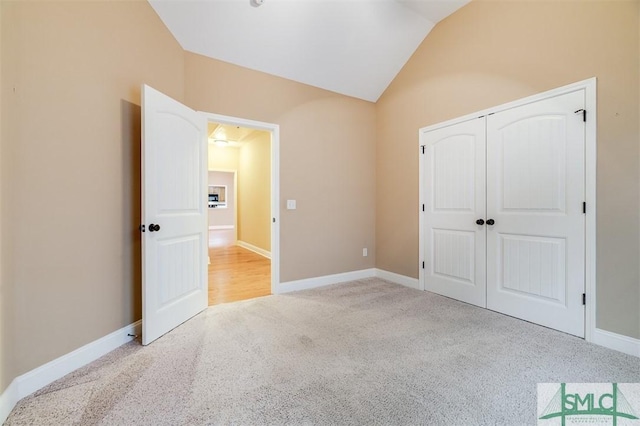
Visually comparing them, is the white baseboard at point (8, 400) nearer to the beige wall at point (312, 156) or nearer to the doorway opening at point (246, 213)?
the doorway opening at point (246, 213)

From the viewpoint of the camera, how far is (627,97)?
206cm

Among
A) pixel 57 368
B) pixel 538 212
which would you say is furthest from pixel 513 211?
pixel 57 368

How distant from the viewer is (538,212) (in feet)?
8.48

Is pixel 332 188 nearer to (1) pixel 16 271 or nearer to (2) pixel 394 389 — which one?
(2) pixel 394 389

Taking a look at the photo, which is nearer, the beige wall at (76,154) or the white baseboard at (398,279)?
the beige wall at (76,154)

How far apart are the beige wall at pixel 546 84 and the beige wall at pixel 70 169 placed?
123 inches

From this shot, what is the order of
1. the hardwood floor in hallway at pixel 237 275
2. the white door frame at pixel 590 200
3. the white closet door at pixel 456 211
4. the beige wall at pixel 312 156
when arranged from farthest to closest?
the hardwood floor in hallway at pixel 237 275 < the beige wall at pixel 312 156 < the white closet door at pixel 456 211 < the white door frame at pixel 590 200

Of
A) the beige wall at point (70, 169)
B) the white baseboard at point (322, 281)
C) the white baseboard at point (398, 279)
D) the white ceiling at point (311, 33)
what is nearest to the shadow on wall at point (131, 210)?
the beige wall at point (70, 169)

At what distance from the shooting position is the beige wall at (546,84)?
6.79 feet

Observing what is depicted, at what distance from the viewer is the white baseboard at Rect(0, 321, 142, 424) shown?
1.50 meters

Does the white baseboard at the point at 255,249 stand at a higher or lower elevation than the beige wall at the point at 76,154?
lower

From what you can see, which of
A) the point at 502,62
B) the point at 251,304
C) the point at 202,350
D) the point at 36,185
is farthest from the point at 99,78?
the point at 502,62

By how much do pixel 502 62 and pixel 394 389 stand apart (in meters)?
3.17

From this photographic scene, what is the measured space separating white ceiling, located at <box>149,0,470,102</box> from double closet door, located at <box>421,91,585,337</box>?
1.29 meters
